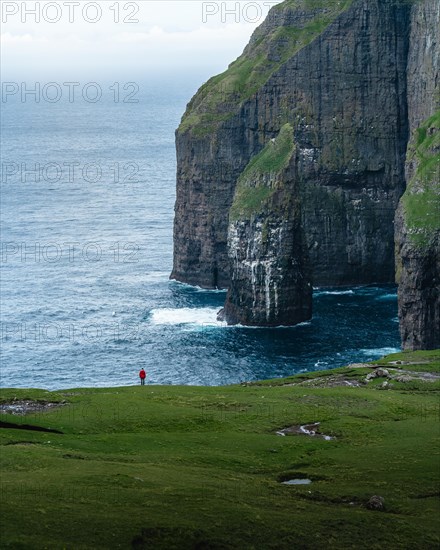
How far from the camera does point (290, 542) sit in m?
61.1

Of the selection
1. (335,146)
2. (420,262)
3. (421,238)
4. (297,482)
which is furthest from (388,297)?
(297,482)

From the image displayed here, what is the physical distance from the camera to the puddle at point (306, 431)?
82938 millimetres

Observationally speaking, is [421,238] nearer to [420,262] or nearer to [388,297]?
[420,262]

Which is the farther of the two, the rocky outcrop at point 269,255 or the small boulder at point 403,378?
the rocky outcrop at point 269,255

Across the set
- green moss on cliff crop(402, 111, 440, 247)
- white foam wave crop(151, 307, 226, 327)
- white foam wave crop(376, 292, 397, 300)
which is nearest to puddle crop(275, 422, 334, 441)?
green moss on cliff crop(402, 111, 440, 247)

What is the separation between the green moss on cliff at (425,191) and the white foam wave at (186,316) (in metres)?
29.8

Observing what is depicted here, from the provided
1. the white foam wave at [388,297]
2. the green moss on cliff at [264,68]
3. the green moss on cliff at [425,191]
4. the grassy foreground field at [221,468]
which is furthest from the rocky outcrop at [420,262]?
the grassy foreground field at [221,468]

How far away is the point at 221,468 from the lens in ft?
241

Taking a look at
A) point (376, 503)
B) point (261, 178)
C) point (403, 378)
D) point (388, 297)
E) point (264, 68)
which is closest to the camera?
point (376, 503)

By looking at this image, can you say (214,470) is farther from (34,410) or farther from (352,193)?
(352,193)

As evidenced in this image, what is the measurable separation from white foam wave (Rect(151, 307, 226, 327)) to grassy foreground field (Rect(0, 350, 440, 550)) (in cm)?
6830

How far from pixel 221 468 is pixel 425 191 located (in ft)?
303

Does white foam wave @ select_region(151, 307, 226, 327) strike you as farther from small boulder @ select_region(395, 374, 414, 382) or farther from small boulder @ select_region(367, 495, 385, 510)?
small boulder @ select_region(367, 495, 385, 510)

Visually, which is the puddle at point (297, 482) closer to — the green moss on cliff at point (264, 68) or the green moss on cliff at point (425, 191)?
the green moss on cliff at point (425, 191)
